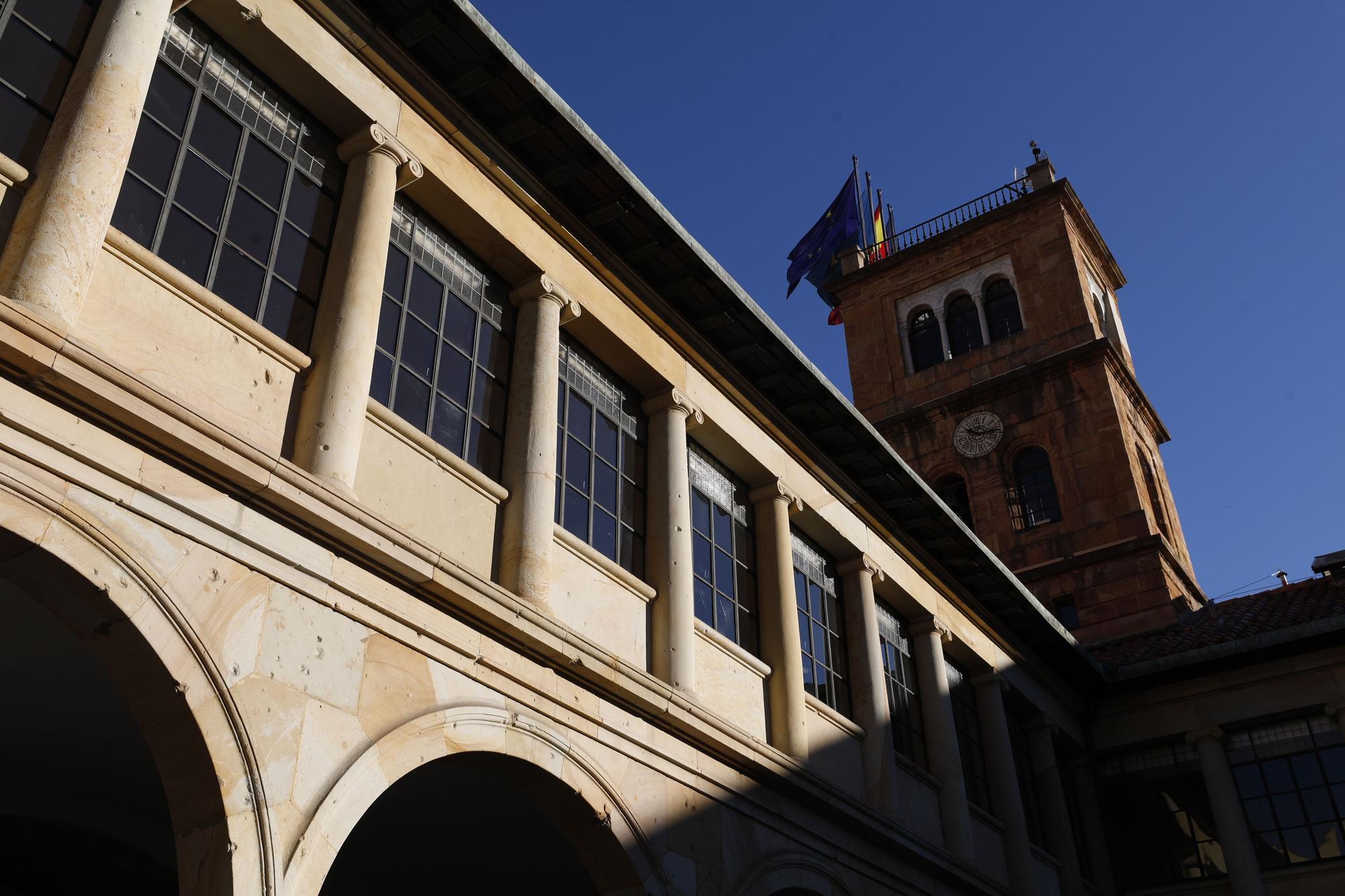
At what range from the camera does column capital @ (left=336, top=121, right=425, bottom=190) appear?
909cm

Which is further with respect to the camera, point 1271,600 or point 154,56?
point 1271,600

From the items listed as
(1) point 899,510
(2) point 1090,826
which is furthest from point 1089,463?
(1) point 899,510

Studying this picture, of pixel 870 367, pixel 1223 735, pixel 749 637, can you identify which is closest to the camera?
pixel 749 637

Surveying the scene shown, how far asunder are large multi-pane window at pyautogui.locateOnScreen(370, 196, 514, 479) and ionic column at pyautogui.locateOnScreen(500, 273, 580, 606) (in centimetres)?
15

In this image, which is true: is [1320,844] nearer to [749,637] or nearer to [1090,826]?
[1090,826]

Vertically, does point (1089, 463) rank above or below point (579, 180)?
above

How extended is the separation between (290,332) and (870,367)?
23.7 m

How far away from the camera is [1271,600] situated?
20734 mm

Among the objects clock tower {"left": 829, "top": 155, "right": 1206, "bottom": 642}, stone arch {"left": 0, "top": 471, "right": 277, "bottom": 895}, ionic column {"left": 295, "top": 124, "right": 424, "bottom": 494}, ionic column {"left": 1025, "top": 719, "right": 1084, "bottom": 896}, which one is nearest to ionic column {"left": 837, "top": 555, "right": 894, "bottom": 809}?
ionic column {"left": 1025, "top": 719, "right": 1084, "bottom": 896}

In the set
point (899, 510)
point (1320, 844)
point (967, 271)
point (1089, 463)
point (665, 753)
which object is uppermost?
point (967, 271)

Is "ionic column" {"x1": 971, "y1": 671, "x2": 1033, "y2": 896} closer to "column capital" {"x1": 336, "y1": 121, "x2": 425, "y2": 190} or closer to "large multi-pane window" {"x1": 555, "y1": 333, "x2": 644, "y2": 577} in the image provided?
"large multi-pane window" {"x1": 555, "y1": 333, "x2": 644, "y2": 577}

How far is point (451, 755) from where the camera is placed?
303 inches

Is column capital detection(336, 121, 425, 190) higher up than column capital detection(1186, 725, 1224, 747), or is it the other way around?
column capital detection(336, 121, 425, 190)

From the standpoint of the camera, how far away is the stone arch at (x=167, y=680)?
19.4 ft
